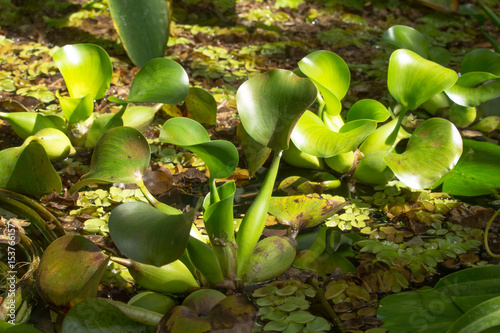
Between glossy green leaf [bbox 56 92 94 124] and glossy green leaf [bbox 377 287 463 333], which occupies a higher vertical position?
glossy green leaf [bbox 56 92 94 124]

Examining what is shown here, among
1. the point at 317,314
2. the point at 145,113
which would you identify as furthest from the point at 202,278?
the point at 145,113

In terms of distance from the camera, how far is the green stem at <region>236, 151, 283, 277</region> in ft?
3.37

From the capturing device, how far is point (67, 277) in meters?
0.90

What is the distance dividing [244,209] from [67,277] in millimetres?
575

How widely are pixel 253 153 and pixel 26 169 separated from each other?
2.02 ft

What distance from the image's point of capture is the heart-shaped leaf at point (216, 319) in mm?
814

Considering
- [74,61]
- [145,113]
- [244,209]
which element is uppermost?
[74,61]

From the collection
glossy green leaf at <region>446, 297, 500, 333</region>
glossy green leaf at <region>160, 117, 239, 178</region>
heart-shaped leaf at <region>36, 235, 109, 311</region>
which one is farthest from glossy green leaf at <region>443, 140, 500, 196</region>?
heart-shaped leaf at <region>36, 235, 109, 311</region>

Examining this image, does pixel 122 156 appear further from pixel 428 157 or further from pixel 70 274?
pixel 428 157

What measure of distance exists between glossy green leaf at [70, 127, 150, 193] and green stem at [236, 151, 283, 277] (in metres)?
0.25

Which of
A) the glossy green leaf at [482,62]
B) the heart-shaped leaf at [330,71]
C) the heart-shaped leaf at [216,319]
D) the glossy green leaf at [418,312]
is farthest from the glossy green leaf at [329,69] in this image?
the heart-shaped leaf at [216,319]

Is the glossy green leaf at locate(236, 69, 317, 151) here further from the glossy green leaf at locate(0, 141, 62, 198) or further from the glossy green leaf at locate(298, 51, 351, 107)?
the glossy green leaf at locate(0, 141, 62, 198)

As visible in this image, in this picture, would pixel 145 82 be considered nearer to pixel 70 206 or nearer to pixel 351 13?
pixel 70 206

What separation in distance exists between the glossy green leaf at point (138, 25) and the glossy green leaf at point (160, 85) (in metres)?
0.70
